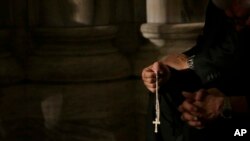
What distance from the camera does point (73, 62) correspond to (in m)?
2.76

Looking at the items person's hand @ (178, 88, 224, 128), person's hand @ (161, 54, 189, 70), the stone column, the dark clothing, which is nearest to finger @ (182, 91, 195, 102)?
person's hand @ (178, 88, 224, 128)

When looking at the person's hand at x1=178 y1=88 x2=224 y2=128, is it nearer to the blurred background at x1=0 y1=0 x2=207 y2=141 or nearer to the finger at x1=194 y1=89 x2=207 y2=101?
the finger at x1=194 y1=89 x2=207 y2=101

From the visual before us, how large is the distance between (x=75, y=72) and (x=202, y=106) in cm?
102

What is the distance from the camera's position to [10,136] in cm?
280

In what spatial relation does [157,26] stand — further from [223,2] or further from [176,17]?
[223,2]

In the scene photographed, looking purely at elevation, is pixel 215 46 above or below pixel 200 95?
above

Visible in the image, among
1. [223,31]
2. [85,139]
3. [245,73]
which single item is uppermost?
[223,31]

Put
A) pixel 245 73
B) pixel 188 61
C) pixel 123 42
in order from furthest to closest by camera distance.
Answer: pixel 123 42 < pixel 188 61 < pixel 245 73

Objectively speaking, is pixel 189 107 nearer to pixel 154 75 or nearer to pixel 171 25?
pixel 154 75

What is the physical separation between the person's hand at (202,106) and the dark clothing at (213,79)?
0.10ft

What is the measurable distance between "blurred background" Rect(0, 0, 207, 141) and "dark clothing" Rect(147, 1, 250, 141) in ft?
2.24

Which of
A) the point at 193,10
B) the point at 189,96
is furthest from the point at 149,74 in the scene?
the point at 193,10

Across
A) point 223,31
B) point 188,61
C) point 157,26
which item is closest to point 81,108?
point 157,26

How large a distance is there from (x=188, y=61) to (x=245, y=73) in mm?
338
